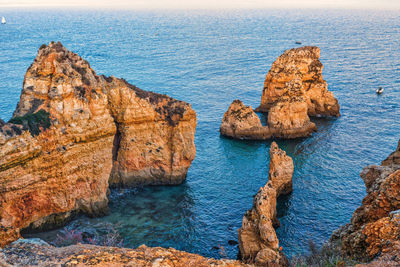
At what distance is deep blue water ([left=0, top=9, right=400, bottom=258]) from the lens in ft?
141

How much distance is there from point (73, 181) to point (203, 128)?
3609 centimetres

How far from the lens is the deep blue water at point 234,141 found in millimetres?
43000

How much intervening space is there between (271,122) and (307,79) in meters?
16.2

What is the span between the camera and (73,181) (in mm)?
40406

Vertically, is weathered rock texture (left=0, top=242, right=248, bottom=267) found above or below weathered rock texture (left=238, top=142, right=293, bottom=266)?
above

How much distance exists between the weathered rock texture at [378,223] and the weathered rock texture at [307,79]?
4933cm

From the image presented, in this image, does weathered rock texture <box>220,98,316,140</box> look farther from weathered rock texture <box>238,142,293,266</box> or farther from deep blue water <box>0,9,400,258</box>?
weathered rock texture <box>238,142,293,266</box>

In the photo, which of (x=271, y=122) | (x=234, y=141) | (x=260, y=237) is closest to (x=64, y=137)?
(x=260, y=237)

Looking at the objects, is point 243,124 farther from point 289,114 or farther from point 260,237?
point 260,237

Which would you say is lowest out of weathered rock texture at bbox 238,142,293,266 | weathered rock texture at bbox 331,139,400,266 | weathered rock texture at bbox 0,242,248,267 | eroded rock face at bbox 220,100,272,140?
weathered rock texture at bbox 238,142,293,266

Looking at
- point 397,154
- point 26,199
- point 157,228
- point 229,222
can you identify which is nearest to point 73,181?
point 26,199

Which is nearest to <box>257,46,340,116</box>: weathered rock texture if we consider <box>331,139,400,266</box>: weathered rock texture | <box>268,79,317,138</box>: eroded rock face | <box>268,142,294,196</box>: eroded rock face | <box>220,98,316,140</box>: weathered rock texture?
<box>268,79,317,138</box>: eroded rock face

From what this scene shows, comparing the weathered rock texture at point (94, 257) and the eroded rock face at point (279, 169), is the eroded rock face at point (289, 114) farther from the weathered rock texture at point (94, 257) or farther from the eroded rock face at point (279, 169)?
the weathered rock texture at point (94, 257)

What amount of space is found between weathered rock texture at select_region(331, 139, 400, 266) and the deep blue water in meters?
14.2
